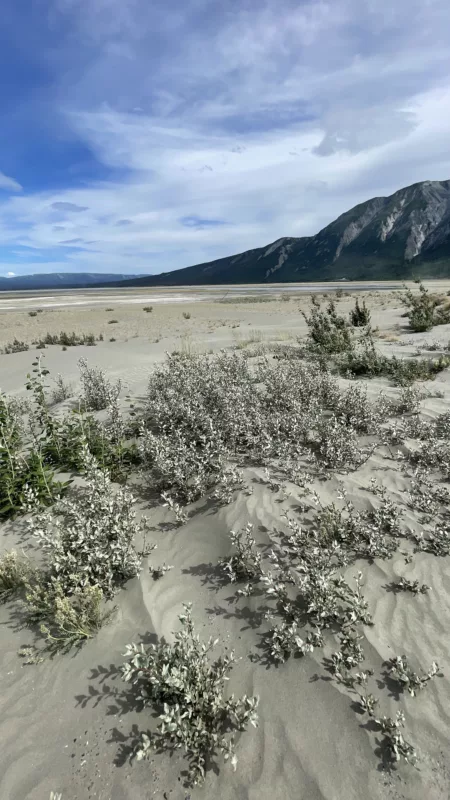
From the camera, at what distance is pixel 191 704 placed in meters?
2.65

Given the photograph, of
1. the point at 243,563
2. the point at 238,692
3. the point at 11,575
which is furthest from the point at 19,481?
the point at 238,692

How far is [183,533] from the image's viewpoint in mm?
4566

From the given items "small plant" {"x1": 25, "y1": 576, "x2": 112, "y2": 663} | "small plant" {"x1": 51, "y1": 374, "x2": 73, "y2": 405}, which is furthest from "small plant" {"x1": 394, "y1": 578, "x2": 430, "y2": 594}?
"small plant" {"x1": 51, "y1": 374, "x2": 73, "y2": 405}

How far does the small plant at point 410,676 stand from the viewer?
2.73 m

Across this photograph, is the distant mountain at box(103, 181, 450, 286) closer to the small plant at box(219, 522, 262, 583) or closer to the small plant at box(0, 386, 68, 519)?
the small plant at box(0, 386, 68, 519)

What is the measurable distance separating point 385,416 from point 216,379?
11.4 feet

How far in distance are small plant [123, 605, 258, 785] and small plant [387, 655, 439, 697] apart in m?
1.07

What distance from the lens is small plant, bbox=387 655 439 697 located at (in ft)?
8.97

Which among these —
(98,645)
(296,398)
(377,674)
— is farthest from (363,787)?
(296,398)

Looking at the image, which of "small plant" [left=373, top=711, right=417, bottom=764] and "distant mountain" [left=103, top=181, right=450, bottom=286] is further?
"distant mountain" [left=103, top=181, right=450, bottom=286]

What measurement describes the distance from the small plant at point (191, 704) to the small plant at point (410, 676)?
1072 mm

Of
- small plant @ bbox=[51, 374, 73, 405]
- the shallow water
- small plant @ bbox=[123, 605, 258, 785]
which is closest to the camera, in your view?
small plant @ bbox=[123, 605, 258, 785]

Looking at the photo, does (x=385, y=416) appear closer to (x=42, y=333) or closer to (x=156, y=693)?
(x=156, y=693)

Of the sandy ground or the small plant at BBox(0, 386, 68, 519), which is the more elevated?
the small plant at BBox(0, 386, 68, 519)
